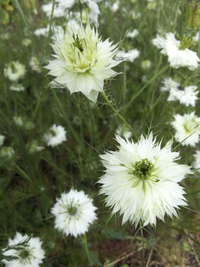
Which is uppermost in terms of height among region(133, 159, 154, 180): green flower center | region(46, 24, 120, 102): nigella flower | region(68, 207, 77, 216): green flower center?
region(46, 24, 120, 102): nigella flower

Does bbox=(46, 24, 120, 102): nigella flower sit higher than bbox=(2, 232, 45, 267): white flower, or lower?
higher

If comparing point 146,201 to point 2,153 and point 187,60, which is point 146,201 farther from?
point 2,153

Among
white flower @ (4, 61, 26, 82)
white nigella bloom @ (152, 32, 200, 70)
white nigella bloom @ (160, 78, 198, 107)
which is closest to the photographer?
white nigella bloom @ (152, 32, 200, 70)

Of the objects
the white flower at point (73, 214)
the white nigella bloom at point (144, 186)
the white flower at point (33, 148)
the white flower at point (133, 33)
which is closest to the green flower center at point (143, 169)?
the white nigella bloom at point (144, 186)

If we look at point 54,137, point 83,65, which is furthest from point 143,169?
point 54,137

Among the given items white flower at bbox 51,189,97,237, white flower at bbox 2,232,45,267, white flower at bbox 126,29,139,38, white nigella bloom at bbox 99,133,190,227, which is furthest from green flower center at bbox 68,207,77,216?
white flower at bbox 126,29,139,38

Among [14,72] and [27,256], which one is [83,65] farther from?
[14,72]

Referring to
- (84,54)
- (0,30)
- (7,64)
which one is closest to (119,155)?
(84,54)

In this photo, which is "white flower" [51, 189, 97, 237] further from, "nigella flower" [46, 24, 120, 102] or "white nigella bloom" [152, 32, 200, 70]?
"white nigella bloom" [152, 32, 200, 70]
